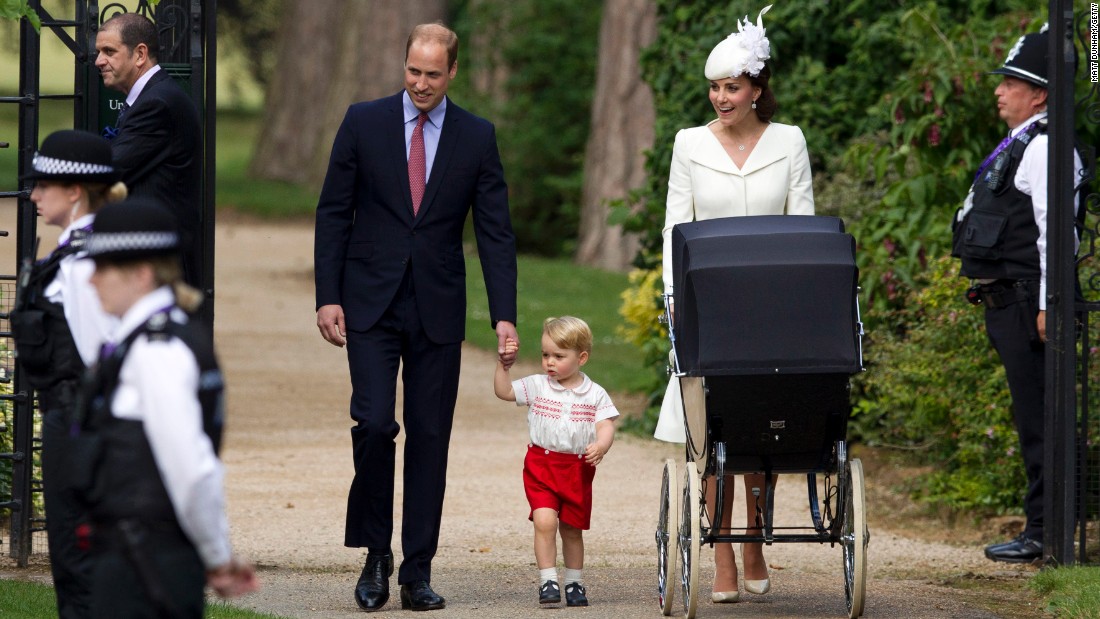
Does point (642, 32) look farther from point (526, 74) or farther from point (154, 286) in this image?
point (154, 286)

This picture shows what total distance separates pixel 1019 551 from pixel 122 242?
481 cm

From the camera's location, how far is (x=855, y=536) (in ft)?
18.1

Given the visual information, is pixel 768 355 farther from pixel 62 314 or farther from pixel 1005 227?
pixel 62 314

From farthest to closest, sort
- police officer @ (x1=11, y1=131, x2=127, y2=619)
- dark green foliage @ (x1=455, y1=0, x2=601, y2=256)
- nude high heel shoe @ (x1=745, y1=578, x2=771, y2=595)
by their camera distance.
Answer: dark green foliage @ (x1=455, y1=0, x2=601, y2=256) < nude high heel shoe @ (x1=745, y1=578, x2=771, y2=595) < police officer @ (x1=11, y1=131, x2=127, y2=619)

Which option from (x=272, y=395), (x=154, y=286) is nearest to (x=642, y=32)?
(x=272, y=395)

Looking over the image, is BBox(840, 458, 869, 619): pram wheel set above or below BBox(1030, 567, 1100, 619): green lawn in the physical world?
above

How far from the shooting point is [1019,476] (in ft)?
26.6

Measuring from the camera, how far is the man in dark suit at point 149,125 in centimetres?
566

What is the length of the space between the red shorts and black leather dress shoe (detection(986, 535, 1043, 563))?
2.14 m

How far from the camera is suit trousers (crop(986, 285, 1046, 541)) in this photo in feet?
23.0

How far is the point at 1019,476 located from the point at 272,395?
19.7 ft

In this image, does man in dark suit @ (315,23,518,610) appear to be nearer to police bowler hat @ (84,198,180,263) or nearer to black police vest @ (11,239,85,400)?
black police vest @ (11,239,85,400)

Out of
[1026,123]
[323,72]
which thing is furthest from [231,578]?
[323,72]

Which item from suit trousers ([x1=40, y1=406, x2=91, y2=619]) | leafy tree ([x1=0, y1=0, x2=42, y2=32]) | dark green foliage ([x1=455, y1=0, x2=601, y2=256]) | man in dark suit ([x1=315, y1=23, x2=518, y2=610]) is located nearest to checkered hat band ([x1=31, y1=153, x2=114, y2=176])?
suit trousers ([x1=40, y1=406, x2=91, y2=619])
